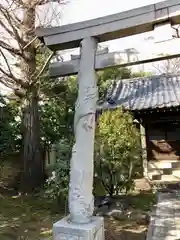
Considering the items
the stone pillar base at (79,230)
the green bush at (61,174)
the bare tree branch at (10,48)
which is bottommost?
the stone pillar base at (79,230)

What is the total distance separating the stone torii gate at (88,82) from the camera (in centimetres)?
365

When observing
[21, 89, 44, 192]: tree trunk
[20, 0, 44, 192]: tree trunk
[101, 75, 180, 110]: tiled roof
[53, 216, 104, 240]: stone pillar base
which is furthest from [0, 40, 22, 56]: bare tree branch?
[53, 216, 104, 240]: stone pillar base

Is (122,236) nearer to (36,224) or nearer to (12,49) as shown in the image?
(36,224)

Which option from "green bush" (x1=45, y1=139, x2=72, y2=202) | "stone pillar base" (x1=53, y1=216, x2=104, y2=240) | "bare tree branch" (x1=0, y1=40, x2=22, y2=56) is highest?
"bare tree branch" (x1=0, y1=40, x2=22, y2=56)

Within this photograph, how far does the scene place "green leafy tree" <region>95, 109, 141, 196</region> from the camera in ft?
23.4

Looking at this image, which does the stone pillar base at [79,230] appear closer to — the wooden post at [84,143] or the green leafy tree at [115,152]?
the wooden post at [84,143]

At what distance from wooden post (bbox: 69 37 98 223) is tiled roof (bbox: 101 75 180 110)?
7124mm

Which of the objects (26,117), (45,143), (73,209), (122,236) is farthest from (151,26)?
(45,143)

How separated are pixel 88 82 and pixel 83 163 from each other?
105 centimetres

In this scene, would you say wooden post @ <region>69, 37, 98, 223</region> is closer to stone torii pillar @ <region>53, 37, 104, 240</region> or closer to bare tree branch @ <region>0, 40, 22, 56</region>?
stone torii pillar @ <region>53, 37, 104, 240</region>

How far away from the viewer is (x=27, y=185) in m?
8.93

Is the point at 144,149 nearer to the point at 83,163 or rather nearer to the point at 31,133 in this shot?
the point at 31,133

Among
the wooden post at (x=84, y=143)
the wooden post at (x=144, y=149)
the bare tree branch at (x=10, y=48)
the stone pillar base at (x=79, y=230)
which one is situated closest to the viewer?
the stone pillar base at (x=79, y=230)

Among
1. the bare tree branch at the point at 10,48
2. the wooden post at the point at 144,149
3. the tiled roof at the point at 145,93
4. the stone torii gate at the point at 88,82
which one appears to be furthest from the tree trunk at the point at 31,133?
the stone torii gate at the point at 88,82
